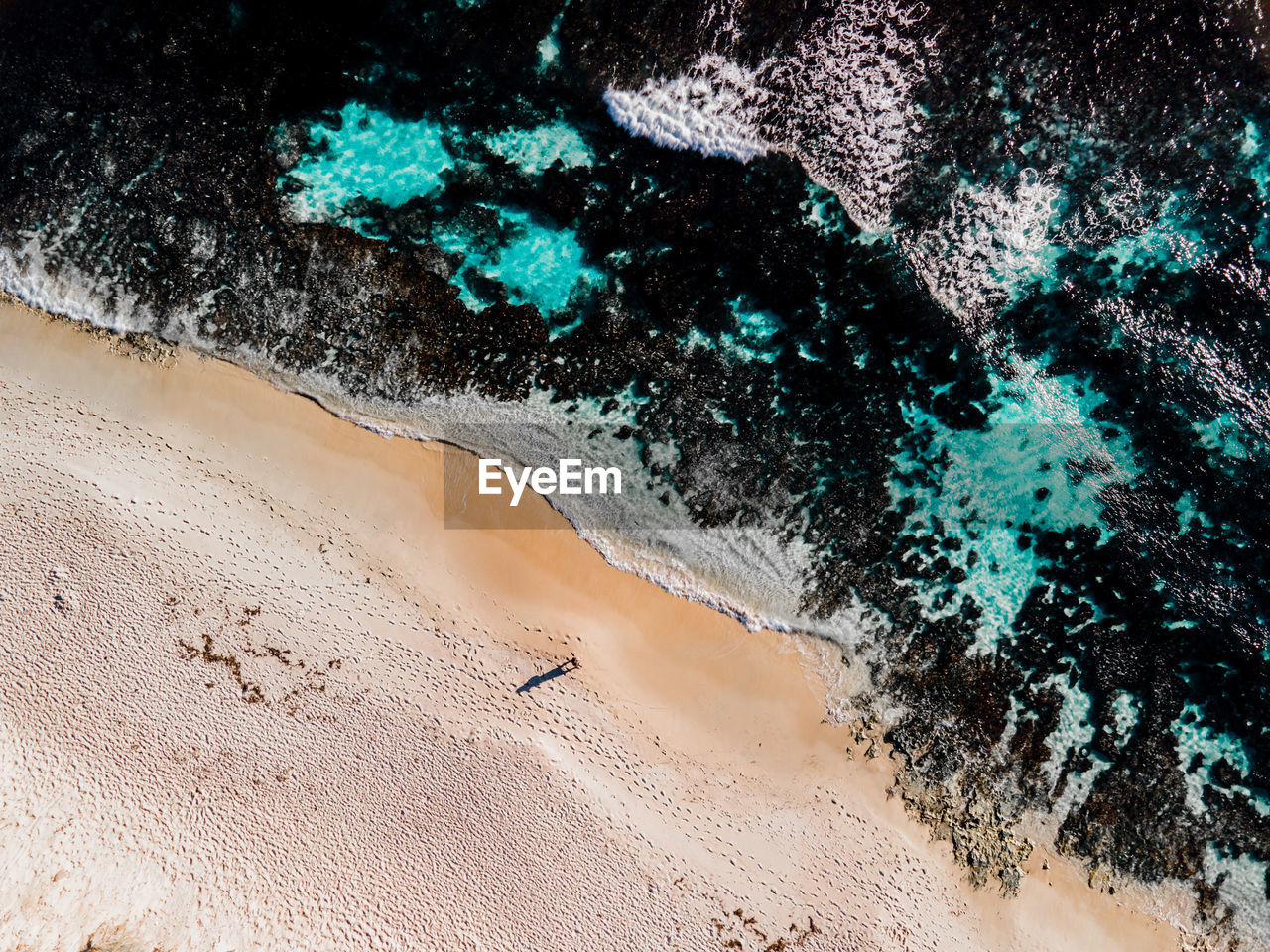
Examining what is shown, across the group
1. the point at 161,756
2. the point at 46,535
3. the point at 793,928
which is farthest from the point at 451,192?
the point at 793,928

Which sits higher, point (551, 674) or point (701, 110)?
point (701, 110)

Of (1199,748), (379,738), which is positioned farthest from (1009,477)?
(379,738)

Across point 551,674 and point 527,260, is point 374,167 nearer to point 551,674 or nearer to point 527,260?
point 527,260

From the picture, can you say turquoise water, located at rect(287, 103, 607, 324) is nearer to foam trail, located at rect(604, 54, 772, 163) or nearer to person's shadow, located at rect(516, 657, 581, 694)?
foam trail, located at rect(604, 54, 772, 163)

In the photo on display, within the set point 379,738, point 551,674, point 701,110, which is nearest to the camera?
point 379,738

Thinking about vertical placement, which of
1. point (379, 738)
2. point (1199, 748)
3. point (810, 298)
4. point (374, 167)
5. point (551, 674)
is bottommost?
point (379, 738)

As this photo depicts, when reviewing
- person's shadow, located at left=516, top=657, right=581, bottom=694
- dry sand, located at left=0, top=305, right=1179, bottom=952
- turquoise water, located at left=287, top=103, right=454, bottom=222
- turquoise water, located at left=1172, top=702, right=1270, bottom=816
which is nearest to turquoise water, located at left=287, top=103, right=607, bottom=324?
turquoise water, located at left=287, top=103, right=454, bottom=222

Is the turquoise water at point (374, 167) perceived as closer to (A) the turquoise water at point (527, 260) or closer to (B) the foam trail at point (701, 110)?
(A) the turquoise water at point (527, 260)
